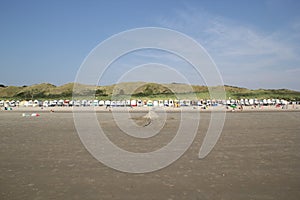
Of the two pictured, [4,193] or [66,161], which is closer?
[4,193]

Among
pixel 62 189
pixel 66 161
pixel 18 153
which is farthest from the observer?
pixel 18 153

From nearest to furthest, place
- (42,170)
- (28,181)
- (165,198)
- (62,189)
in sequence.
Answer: (165,198), (62,189), (28,181), (42,170)

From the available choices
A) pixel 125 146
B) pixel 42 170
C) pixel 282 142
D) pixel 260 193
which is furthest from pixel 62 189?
pixel 282 142

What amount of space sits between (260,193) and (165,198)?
6.72ft

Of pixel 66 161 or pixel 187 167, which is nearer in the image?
pixel 187 167

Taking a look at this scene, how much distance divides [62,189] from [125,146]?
544 centimetres

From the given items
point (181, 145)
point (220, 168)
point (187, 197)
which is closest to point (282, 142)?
point (181, 145)

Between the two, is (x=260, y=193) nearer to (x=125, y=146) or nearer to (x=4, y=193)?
(x=4, y=193)

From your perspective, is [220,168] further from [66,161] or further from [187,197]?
[66,161]

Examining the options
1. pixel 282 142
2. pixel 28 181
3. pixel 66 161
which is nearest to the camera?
pixel 28 181

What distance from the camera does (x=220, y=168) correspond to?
797 cm

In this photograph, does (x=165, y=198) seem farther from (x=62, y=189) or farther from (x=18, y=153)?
(x=18, y=153)

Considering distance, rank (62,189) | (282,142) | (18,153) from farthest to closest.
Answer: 1. (282,142)
2. (18,153)
3. (62,189)

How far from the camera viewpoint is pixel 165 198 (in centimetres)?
565
